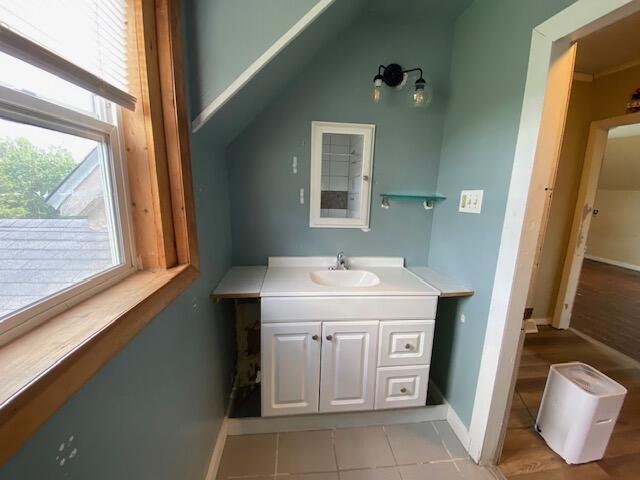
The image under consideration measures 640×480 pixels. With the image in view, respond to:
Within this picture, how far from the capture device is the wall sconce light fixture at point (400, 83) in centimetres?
152

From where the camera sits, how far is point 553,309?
264cm

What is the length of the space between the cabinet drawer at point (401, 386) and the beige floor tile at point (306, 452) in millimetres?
358

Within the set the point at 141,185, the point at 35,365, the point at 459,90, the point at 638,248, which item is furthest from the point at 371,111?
the point at 638,248

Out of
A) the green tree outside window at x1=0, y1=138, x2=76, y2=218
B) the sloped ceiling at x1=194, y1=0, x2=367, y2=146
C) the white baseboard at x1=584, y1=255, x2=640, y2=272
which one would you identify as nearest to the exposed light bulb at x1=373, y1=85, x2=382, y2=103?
the sloped ceiling at x1=194, y1=0, x2=367, y2=146

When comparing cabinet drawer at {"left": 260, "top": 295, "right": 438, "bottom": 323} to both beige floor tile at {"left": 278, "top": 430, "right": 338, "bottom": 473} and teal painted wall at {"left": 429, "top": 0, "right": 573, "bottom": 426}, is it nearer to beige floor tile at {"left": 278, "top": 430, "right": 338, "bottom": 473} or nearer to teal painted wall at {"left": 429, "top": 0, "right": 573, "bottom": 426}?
teal painted wall at {"left": 429, "top": 0, "right": 573, "bottom": 426}

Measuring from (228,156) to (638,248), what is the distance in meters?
7.32

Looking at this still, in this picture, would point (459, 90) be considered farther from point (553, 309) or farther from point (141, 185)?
point (553, 309)

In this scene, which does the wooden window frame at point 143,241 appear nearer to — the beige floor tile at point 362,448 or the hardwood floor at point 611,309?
the beige floor tile at point 362,448

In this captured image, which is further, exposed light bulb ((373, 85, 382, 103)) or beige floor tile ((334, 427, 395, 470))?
exposed light bulb ((373, 85, 382, 103))

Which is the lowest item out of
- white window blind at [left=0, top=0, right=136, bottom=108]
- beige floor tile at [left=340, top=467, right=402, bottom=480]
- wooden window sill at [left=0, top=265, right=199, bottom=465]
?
beige floor tile at [left=340, top=467, right=402, bottom=480]

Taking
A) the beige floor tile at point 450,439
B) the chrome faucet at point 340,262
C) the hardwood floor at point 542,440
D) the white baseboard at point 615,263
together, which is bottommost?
the beige floor tile at point 450,439

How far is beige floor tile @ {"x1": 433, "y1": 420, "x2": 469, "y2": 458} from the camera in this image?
4.53 ft

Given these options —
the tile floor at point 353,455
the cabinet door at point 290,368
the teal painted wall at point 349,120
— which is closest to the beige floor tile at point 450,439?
the tile floor at point 353,455

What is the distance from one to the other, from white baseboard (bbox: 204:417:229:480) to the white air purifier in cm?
181
